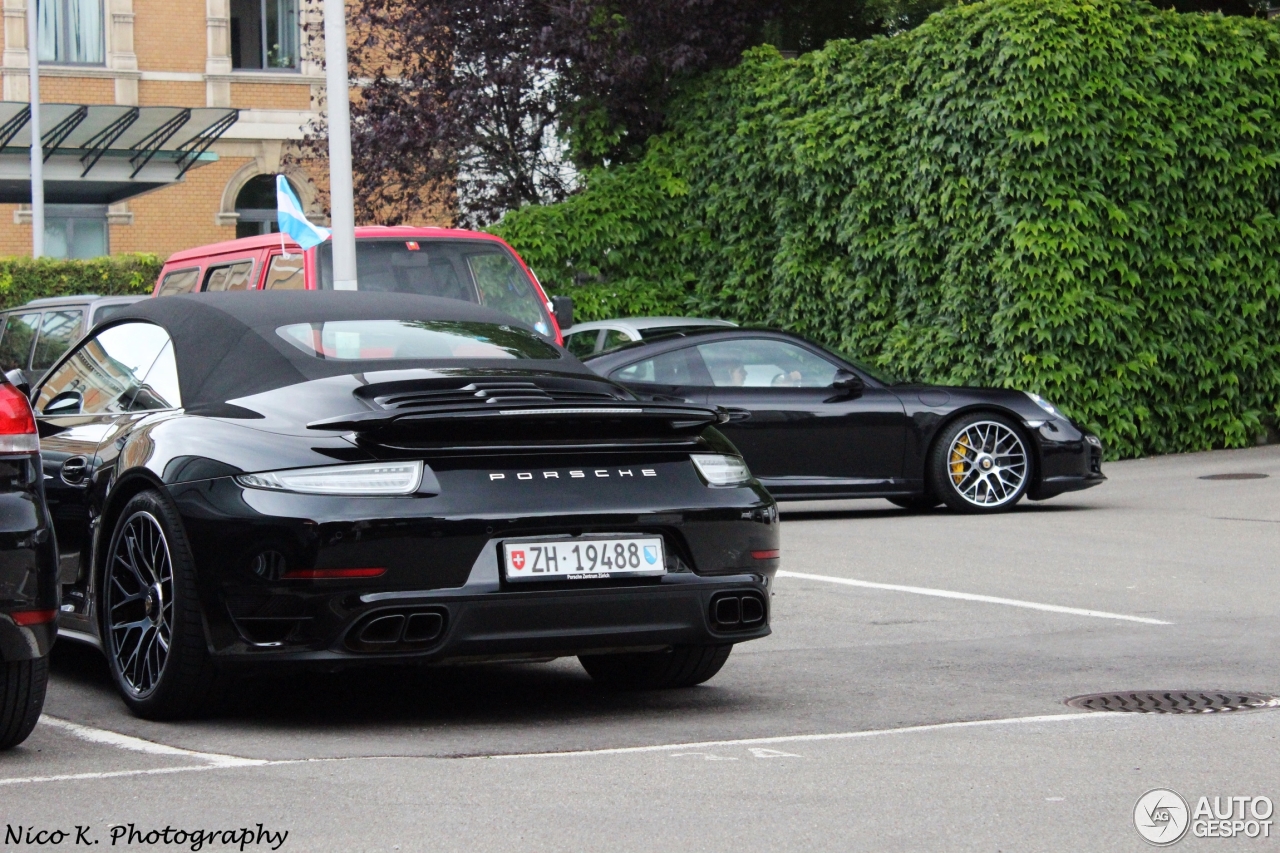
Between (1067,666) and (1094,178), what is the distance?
10475 millimetres

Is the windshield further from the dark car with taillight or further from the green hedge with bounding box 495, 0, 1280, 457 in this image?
the dark car with taillight

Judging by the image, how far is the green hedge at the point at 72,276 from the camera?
26.5 m

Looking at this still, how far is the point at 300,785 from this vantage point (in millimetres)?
4984

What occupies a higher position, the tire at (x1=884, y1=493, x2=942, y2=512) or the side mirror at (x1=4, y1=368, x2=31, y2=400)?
the side mirror at (x1=4, y1=368, x2=31, y2=400)

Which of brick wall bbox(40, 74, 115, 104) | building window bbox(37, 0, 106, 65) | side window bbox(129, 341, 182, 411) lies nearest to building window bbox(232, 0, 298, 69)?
building window bbox(37, 0, 106, 65)

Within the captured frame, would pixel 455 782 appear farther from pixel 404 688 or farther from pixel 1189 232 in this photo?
pixel 1189 232

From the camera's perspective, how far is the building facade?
122 feet

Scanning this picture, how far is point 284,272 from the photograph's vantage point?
1489cm

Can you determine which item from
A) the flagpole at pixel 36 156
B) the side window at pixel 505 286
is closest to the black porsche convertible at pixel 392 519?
the side window at pixel 505 286

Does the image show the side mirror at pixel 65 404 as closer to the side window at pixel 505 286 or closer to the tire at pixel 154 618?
the tire at pixel 154 618

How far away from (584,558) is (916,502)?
28.9ft

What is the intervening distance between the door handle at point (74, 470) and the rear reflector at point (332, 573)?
55.9 inches

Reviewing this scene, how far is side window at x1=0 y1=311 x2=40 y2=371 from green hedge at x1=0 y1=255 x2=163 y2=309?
9.41 metres

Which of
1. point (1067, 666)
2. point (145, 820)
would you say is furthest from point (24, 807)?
point (1067, 666)
